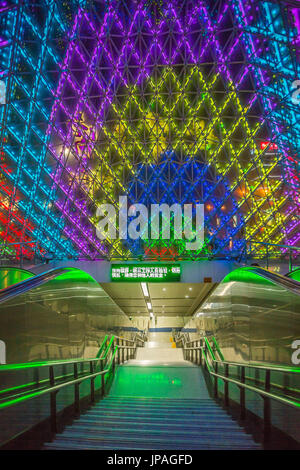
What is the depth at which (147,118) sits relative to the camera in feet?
94.0

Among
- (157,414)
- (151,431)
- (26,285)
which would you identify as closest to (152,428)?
(151,431)

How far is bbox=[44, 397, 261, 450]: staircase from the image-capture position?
3164 millimetres

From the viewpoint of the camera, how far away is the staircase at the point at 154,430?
10.4 feet

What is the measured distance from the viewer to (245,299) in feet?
21.1

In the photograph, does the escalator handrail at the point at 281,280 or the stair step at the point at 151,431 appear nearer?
the stair step at the point at 151,431

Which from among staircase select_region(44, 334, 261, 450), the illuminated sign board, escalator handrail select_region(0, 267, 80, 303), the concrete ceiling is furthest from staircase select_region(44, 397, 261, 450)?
the concrete ceiling

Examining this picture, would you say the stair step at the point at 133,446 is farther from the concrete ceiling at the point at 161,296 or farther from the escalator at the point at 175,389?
the concrete ceiling at the point at 161,296

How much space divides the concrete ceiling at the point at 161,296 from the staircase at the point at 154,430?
74.6 ft

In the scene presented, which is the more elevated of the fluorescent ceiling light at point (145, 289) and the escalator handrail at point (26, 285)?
the escalator handrail at point (26, 285)

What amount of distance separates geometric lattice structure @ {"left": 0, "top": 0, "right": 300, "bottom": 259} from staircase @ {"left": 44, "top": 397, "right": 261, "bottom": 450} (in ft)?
55.3

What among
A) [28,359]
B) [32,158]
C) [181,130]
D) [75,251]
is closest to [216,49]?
[181,130]

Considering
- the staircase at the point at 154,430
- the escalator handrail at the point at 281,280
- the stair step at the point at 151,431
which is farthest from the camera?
→ the escalator handrail at the point at 281,280

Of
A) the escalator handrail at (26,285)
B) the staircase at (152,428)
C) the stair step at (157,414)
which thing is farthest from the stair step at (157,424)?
the escalator handrail at (26,285)

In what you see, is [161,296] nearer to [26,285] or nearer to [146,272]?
[146,272]
